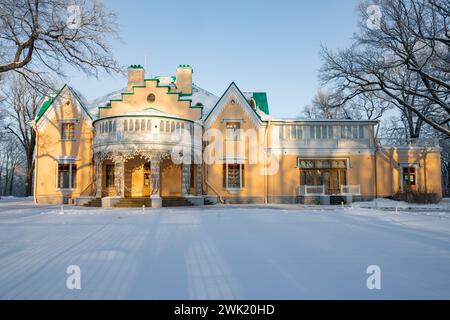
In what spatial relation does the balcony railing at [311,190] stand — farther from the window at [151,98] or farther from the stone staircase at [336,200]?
the window at [151,98]

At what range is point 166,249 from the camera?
6.86 metres

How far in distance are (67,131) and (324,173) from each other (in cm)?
2106

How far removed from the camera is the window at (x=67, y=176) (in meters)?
24.7

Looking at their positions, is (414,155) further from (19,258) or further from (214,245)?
(19,258)

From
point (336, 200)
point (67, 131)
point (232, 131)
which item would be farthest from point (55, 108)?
point (336, 200)

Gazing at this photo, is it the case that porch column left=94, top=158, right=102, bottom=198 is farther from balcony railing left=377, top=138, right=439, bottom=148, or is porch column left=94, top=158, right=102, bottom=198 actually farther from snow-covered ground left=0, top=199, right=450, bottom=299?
balcony railing left=377, top=138, right=439, bottom=148

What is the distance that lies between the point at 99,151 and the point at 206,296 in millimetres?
19467

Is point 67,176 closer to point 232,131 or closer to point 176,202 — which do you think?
point 176,202

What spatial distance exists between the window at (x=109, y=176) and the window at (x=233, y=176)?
28.7ft

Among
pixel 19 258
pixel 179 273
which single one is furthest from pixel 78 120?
pixel 179 273

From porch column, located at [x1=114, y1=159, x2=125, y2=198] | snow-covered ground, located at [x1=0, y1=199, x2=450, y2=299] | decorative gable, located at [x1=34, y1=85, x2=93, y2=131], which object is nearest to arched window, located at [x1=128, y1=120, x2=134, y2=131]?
porch column, located at [x1=114, y1=159, x2=125, y2=198]

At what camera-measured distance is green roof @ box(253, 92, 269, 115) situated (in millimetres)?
28689

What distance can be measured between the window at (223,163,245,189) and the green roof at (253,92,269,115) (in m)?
6.71

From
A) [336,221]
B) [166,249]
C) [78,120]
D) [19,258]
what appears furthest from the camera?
[78,120]
